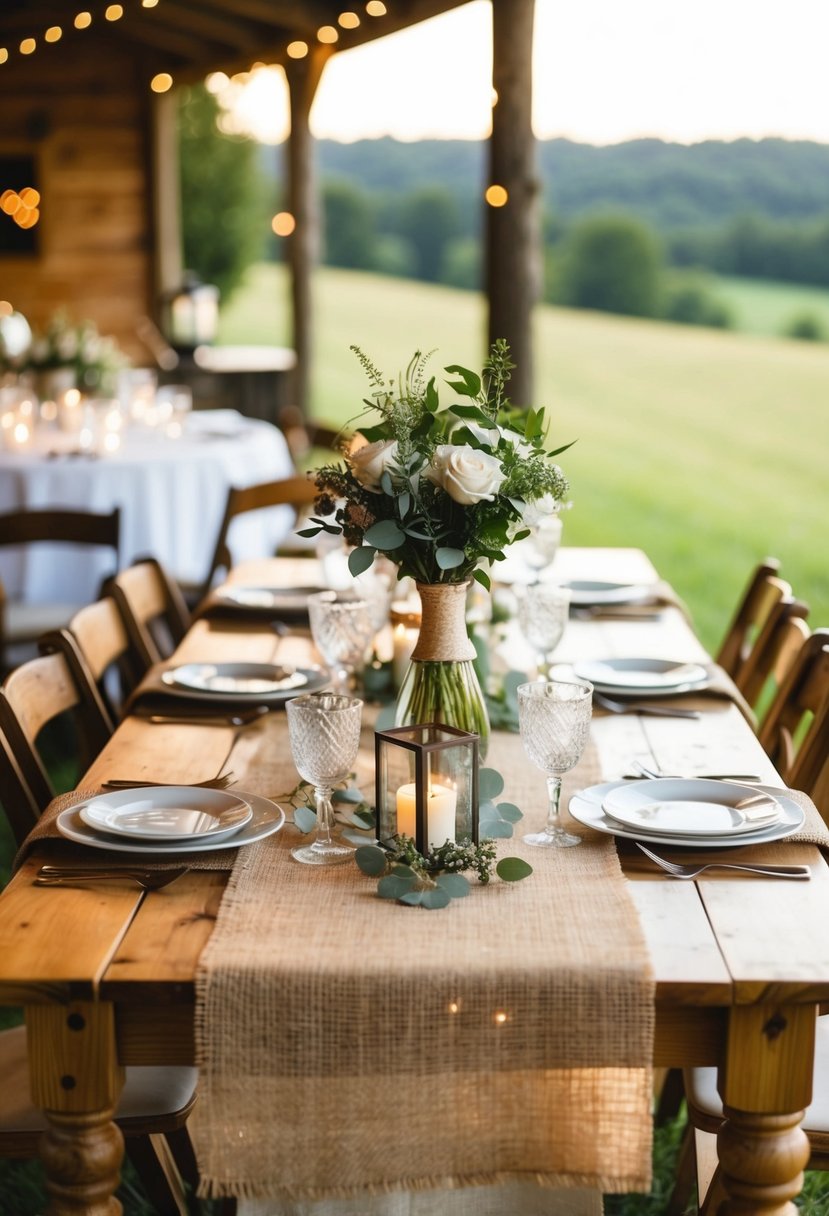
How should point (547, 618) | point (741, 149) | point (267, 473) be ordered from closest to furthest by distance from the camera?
1. point (547, 618)
2. point (267, 473)
3. point (741, 149)

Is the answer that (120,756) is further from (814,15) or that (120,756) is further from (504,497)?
(814,15)

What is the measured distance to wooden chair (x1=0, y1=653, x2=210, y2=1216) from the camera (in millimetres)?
1700

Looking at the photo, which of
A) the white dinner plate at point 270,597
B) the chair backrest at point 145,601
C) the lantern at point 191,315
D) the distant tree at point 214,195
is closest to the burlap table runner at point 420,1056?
the chair backrest at point 145,601

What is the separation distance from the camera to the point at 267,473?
533 centimetres

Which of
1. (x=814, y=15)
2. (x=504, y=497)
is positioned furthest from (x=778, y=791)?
(x=814, y=15)

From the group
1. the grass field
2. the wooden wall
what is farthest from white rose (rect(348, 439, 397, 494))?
the wooden wall

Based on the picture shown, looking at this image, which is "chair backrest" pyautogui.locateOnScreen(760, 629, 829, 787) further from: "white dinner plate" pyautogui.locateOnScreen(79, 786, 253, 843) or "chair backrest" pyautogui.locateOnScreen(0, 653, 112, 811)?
"chair backrest" pyautogui.locateOnScreen(0, 653, 112, 811)

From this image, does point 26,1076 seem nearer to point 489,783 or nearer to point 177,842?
point 177,842

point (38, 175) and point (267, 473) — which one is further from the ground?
point (38, 175)

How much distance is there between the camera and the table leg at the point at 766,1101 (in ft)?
4.41

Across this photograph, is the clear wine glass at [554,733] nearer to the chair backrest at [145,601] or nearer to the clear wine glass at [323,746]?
the clear wine glass at [323,746]

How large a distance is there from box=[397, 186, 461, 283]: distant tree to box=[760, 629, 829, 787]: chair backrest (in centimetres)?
1264

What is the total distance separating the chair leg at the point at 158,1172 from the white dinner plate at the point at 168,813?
461mm

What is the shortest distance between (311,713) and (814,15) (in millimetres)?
9291
